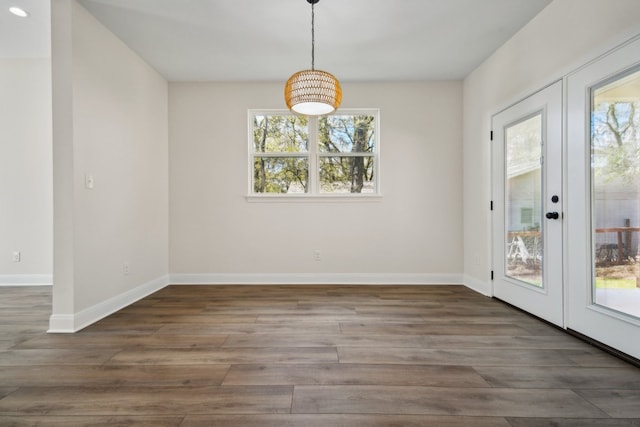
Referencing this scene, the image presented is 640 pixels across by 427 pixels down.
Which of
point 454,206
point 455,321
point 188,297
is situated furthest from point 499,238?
point 188,297

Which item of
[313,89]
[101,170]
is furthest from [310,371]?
[101,170]

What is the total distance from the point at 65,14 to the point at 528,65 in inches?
159

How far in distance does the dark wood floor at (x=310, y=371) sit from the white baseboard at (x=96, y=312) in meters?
0.09

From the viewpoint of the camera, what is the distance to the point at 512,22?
2.90 meters

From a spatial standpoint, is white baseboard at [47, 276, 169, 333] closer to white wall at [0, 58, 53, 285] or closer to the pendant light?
white wall at [0, 58, 53, 285]

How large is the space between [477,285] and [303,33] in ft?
11.3

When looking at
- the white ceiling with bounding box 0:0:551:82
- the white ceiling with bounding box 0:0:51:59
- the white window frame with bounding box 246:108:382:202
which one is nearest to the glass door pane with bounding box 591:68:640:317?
the white ceiling with bounding box 0:0:551:82

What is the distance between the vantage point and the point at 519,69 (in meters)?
3.06

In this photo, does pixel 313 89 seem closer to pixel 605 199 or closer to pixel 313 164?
pixel 313 164

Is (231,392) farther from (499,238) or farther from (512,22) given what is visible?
(512,22)

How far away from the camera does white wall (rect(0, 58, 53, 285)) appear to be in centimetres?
393

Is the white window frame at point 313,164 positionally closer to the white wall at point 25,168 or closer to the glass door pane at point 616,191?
the glass door pane at point 616,191

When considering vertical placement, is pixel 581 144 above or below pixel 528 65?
below

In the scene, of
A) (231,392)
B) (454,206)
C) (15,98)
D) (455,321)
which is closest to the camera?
(231,392)
